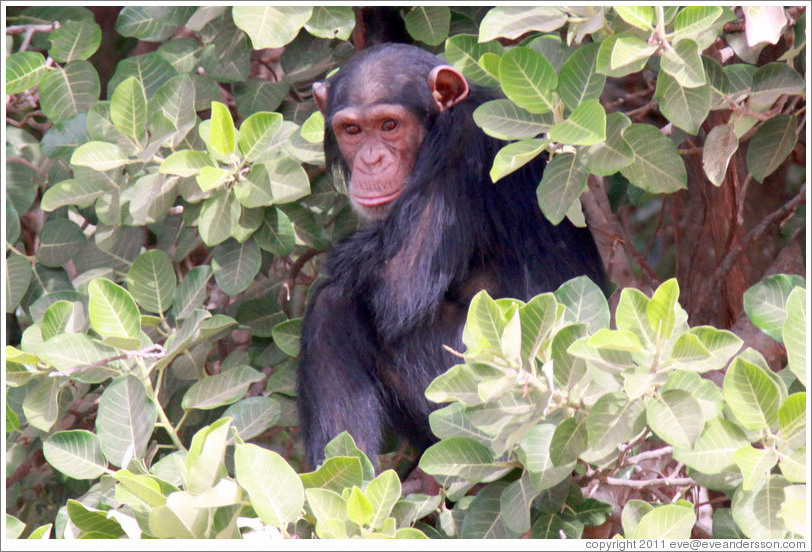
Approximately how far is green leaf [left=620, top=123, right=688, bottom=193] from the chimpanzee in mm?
607

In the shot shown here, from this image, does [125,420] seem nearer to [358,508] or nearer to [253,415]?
[253,415]

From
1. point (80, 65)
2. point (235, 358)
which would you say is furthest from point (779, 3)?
point (80, 65)

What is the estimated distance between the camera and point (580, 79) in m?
2.42

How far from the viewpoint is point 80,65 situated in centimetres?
322

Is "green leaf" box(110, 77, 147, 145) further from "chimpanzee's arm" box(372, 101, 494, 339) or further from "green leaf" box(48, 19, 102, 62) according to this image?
"chimpanzee's arm" box(372, 101, 494, 339)

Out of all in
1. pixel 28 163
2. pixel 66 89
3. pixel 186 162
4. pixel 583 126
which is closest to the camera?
pixel 583 126

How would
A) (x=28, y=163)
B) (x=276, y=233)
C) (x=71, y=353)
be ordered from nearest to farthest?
(x=71, y=353) < (x=276, y=233) < (x=28, y=163)

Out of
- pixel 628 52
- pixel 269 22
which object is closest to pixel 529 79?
pixel 628 52

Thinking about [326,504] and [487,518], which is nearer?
[326,504]

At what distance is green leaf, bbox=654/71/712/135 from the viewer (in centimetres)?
244

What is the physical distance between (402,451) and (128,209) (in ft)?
4.27

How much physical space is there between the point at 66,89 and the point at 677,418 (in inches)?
89.1

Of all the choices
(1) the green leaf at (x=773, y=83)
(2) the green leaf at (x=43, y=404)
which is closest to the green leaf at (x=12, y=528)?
(2) the green leaf at (x=43, y=404)

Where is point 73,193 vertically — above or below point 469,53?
below
